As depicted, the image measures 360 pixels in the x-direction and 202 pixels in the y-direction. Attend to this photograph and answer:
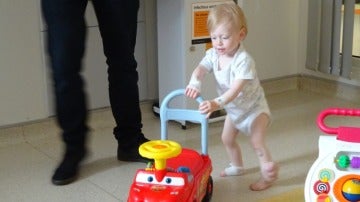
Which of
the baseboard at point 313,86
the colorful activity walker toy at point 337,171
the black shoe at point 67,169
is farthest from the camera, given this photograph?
the baseboard at point 313,86

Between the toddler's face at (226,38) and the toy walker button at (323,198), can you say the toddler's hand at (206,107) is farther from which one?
the toy walker button at (323,198)

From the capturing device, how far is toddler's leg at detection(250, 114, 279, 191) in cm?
154

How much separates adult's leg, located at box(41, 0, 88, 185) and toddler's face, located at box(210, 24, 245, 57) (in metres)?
0.39

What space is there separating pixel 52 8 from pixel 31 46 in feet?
1.68

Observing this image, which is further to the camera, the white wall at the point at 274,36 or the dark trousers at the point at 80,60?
the white wall at the point at 274,36

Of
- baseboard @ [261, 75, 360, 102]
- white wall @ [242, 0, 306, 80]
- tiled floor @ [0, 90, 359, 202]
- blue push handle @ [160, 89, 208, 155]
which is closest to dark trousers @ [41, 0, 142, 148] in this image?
tiled floor @ [0, 90, 359, 202]

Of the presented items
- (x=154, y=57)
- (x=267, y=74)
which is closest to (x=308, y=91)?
(x=267, y=74)

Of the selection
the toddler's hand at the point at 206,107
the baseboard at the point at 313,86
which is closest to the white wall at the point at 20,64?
the baseboard at the point at 313,86

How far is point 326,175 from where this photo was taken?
115 centimetres

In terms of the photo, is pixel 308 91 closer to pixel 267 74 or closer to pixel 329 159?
pixel 267 74

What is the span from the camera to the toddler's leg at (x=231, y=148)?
5.26ft

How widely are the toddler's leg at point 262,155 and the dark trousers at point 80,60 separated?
42 cm

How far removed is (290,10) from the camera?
2.64 metres

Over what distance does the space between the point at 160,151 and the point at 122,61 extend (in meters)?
0.58
